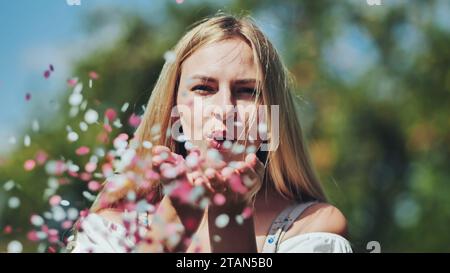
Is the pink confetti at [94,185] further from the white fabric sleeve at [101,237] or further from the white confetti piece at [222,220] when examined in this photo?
the white confetti piece at [222,220]

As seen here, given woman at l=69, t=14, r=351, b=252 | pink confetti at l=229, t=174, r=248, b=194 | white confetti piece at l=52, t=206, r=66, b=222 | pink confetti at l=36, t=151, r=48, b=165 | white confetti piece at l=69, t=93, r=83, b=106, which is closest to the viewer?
pink confetti at l=229, t=174, r=248, b=194

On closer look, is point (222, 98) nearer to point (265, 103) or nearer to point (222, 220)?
point (265, 103)

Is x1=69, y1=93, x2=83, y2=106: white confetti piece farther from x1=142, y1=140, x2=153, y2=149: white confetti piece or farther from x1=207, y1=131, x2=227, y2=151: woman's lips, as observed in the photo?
x1=207, y1=131, x2=227, y2=151: woman's lips

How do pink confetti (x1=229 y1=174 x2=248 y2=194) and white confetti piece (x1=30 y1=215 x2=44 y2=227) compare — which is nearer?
pink confetti (x1=229 y1=174 x2=248 y2=194)

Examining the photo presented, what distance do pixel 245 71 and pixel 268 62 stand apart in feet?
0.22

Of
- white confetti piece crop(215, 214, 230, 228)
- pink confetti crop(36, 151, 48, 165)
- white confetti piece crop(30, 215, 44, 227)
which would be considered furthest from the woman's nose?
pink confetti crop(36, 151, 48, 165)

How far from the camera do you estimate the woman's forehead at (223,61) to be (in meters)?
1.68

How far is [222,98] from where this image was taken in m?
1.68

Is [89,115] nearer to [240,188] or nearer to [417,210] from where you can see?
[240,188]

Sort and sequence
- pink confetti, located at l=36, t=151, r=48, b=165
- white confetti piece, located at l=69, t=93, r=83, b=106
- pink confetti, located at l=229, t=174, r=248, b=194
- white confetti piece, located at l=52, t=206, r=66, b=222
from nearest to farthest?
pink confetti, located at l=229, t=174, r=248, b=194 < white confetti piece, located at l=52, t=206, r=66, b=222 < white confetti piece, located at l=69, t=93, r=83, b=106 < pink confetti, located at l=36, t=151, r=48, b=165

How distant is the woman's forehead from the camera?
168cm

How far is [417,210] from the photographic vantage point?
382 centimetres
